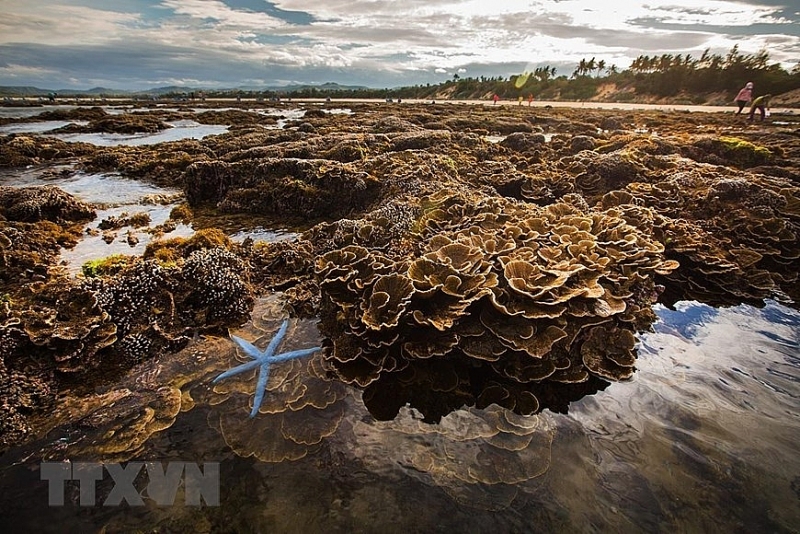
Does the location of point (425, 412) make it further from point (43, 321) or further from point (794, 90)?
point (794, 90)

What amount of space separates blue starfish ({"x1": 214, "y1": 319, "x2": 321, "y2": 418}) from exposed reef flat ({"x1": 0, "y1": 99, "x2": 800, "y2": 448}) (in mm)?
426

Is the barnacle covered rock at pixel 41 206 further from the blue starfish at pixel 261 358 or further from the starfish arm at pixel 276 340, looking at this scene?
the starfish arm at pixel 276 340

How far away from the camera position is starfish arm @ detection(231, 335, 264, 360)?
188 inches

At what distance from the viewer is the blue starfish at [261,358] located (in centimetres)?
431

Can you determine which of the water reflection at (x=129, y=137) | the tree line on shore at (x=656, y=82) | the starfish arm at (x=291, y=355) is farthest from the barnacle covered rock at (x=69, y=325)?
the tree line on shore at (x=656, y=82)

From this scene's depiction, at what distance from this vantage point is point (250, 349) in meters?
4.86

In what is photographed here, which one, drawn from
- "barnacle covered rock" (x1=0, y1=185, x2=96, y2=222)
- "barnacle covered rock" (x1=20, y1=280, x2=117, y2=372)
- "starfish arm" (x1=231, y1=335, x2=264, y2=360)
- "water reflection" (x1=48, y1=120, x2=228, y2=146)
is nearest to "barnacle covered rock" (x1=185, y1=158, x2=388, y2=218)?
"barnacle covered rock" (x1=0, y1=185, x2=96, y2=222)

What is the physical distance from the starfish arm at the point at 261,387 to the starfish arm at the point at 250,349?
0.60 feet

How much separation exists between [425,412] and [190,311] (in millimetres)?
3923

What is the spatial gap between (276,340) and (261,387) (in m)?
0.82

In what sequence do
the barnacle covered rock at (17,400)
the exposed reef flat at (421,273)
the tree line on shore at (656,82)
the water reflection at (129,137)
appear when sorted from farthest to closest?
1. the tree line on shore at (656,82)
2. the water reflection at (129,137)
3. the exposed reef flat at (421,273)
4. the barnacle covered rock at (17,400)

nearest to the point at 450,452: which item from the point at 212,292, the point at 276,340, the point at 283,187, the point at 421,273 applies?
the point at 421,273

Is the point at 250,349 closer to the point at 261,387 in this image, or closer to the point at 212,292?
the point at 261,387

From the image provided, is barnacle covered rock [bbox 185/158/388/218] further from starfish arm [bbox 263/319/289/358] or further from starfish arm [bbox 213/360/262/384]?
starfish arm [bbox 213/360/262/384]
